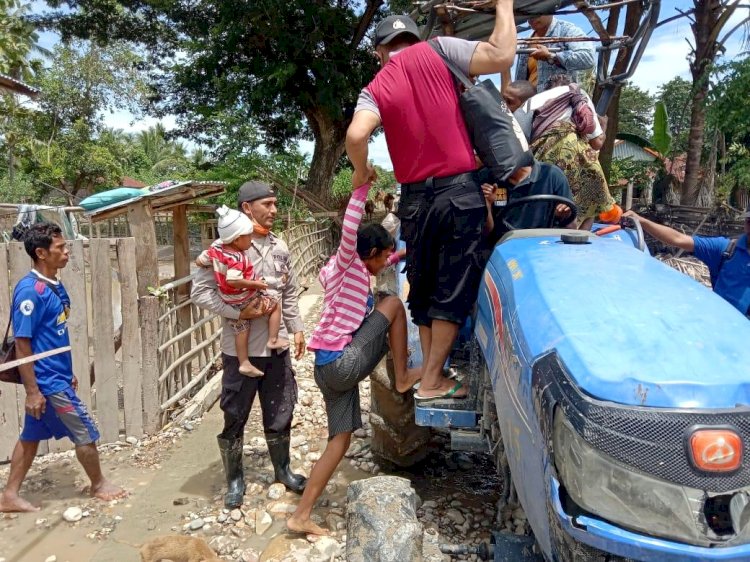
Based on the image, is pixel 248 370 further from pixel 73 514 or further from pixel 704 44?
pixel 704 44

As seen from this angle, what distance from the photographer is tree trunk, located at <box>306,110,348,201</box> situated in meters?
18.9

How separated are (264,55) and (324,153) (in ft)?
11.1

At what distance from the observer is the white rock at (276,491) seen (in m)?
3.87

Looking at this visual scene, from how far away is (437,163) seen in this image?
8.79 ft

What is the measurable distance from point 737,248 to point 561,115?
4.34 feet

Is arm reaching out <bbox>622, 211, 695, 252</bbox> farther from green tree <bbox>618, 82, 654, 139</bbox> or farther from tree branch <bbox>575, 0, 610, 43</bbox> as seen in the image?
green tree <bbox>618, 82, 654, 139</bbox>

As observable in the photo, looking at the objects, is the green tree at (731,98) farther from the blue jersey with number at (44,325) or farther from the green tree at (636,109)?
the green tree at (636,109)

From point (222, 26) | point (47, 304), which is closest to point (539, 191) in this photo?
point (47, 304)

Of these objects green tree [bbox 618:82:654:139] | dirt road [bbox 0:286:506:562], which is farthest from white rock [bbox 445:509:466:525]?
green tree [bbox 618:82:654:139]

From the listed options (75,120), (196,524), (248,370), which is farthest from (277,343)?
(75,120)

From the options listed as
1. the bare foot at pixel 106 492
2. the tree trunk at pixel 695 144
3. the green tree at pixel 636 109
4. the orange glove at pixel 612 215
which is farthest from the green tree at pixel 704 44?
the green tree at pixel 636 109

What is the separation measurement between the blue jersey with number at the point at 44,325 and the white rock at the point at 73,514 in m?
0.76

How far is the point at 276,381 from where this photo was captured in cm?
391

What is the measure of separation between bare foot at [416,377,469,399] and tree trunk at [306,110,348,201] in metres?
16.4
